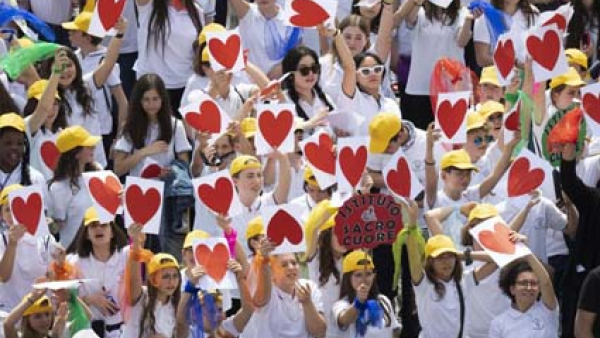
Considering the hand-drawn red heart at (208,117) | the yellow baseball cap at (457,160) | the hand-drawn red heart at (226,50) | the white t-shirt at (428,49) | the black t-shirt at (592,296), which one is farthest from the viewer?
the white t-shirt at (428,49)

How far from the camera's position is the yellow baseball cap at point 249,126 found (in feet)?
53.9

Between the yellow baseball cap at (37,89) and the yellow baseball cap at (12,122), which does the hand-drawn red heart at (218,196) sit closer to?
the yellow baseball cap at (12,122)

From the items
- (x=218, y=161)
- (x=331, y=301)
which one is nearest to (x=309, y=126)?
(x=218, y=161)

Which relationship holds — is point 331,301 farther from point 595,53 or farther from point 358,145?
point 595,53

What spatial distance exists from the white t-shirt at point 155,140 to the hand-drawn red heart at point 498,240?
9.12 ft

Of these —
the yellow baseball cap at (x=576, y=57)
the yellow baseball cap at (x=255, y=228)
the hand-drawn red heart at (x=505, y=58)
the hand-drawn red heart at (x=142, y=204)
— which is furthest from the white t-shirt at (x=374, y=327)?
the yellow baseball cap at (x=576, y=57)

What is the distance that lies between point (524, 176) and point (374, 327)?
1.43 metres

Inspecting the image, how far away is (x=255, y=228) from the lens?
1525cm

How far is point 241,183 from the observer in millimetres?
15758

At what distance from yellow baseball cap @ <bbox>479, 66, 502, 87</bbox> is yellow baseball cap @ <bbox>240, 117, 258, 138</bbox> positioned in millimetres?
1829

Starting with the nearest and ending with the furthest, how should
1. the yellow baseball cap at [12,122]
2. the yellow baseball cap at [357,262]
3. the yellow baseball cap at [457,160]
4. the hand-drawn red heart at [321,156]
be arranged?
the yellow baseball cap at [357,262] → the hand-drawn red heart at [321,156] → the yellow baseball cap at [457,160] → the yellow baseball cap at [12,122]

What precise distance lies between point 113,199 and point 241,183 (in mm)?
983

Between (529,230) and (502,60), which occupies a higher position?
(502,60)

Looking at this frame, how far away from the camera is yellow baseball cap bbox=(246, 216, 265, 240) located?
1521 cm
